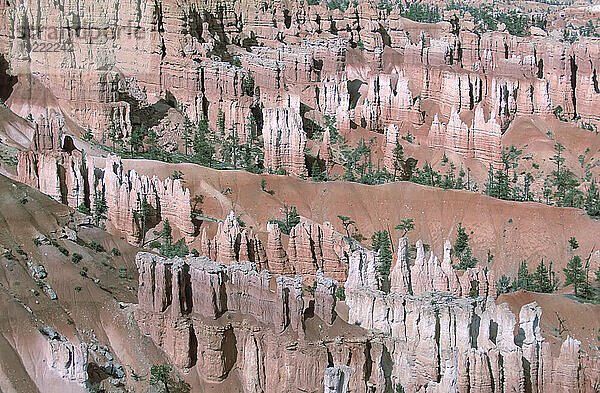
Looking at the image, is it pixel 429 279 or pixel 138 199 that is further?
pixel 138 199

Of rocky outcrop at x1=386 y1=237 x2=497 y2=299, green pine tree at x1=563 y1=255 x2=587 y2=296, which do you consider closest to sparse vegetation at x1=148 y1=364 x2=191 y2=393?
rocky outcrop at x1=386 y1=237 x2=497 y2=299

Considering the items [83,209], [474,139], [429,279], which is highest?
[83,209]

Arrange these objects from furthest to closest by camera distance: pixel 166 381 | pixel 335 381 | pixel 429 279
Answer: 1. pixel 429 279
2. pixel 166 381
3. pixel 335 381

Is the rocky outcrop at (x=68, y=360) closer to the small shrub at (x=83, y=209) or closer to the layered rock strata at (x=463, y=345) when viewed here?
the layered rock strata at (x=463, y=345)

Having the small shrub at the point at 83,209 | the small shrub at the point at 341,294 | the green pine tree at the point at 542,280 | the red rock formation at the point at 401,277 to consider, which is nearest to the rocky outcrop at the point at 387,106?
the green pine tree at the point at 542,280

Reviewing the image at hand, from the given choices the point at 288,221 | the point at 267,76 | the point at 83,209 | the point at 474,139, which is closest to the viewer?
the point at 83,209

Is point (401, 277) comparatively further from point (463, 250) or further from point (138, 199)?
point (138, 199)

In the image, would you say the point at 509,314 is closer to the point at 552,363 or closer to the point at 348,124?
the point at 552,363

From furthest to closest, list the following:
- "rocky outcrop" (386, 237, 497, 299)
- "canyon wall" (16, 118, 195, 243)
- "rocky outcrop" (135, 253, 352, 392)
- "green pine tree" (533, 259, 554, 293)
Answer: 1. "canyon wall" (16, 118, 195, 243)
2. "green pine tree" (533, 259, 554, 293)
3. "rocky outcrop" (386, 237, 497, 299)
4. "rocky outcrop" (135, 253, 352, 392)

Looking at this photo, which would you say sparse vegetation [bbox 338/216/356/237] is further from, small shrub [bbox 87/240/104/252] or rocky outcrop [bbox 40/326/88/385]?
rocky outcrop [bbox 40/326/88/385]

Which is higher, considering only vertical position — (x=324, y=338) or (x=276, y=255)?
(x=324, y=338)

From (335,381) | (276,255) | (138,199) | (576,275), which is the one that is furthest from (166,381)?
(576,275)
